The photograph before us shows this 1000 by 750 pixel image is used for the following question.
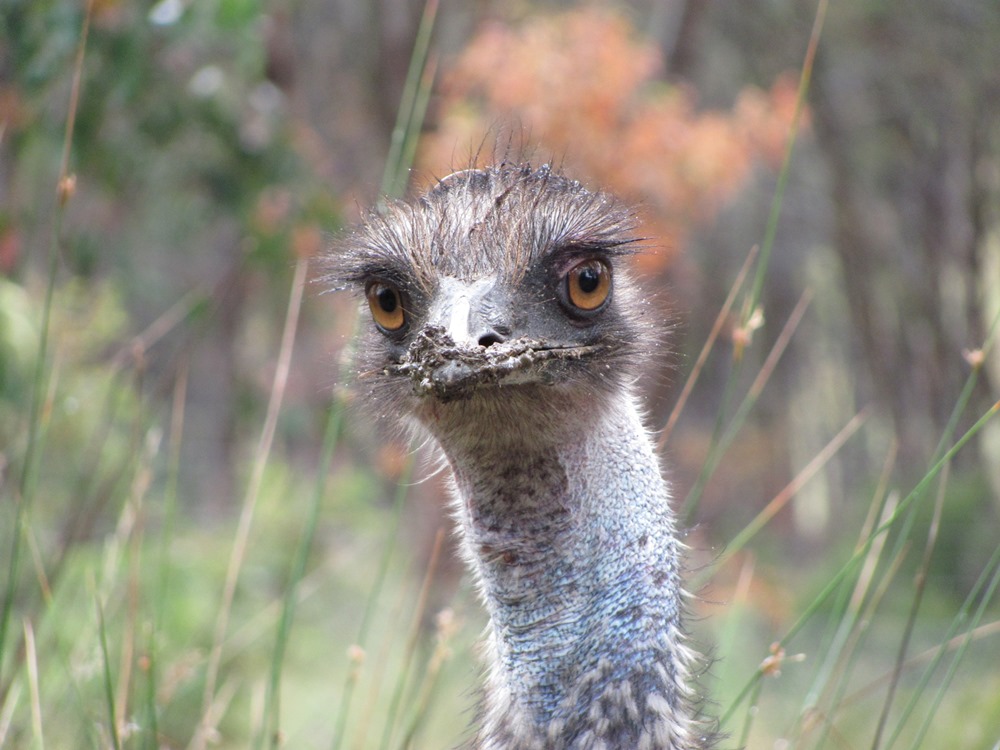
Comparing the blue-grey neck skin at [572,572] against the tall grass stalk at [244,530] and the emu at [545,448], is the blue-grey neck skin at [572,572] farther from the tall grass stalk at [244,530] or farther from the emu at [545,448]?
the tall grass stalk at [244,530]

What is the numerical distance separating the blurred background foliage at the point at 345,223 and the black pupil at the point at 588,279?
1.06 ft

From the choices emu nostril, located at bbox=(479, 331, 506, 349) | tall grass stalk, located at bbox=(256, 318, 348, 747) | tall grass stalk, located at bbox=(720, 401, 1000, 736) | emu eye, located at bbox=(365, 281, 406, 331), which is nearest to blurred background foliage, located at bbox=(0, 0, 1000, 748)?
tall grass stalk, located at bbox=(256, 318, 348, 747)

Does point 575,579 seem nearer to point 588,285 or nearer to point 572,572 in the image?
point 572,572

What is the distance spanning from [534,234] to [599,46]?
4.44 m

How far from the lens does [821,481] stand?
23672mm

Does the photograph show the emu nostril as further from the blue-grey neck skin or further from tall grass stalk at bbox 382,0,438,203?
tall grass stalk at bbox 382,0,438,203

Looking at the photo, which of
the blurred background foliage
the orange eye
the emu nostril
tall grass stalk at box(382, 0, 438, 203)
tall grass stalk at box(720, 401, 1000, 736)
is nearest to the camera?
the emu nostril

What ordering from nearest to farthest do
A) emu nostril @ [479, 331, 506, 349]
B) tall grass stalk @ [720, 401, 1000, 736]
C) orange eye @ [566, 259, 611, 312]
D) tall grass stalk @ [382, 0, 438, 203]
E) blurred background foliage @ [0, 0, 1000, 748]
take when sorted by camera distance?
emu nostril @ [479, 331, 506, 349], orange eye @ [566, 259, 611, 312], tall grass stalk @ [720, 401, 1000, 736], tall grass stalk @ [382, 0, 438, 203], blurred background foliage @ [0, 0, 1000, 748]

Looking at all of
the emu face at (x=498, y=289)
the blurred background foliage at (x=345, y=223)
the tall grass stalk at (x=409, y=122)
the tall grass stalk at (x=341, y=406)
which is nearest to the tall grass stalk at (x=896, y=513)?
the blurred background foliage at (x=345, y=223)

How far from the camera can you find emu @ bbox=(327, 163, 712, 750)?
5.88 ft

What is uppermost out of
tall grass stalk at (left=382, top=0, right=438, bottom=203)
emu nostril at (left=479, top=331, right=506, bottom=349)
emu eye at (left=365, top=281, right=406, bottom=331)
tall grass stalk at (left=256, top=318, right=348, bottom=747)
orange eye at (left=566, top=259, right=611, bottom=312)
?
tall grass stalk at (left=382, top=0, right=438, bottom=203)

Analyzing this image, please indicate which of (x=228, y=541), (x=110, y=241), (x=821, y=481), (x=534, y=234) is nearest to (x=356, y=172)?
(x=110, y=241)

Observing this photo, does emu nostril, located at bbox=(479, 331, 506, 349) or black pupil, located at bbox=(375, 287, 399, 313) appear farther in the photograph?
black pupil, located at bbox=(375, 287, 399, 313)

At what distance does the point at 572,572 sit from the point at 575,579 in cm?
1
